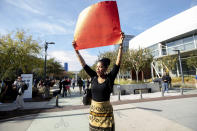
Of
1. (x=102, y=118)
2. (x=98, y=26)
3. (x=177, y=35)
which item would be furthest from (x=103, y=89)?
(x=177, y=35)

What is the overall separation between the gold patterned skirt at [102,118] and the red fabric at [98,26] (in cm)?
117

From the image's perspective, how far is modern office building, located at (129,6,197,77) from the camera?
19297 millimetres

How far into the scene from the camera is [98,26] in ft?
→ 7.51

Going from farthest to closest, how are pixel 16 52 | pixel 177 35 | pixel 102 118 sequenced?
1. pixel 177 35
2. pixel 16 52
3. pixel 102 118

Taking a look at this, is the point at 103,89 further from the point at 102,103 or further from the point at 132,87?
the point at 132,87

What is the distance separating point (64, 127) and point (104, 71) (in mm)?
→ 3325

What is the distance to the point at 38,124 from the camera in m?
4.36

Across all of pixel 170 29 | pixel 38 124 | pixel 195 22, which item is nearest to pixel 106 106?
pixel 38 124

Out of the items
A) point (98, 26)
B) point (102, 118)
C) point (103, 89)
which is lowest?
point (102, 118)

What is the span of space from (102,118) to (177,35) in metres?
25.7

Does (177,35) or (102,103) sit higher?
(177,35)

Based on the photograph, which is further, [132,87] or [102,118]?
[132,87]

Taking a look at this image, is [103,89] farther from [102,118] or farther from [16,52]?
[16,52]

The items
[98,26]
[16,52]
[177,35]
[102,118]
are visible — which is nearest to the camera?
[102,118]
